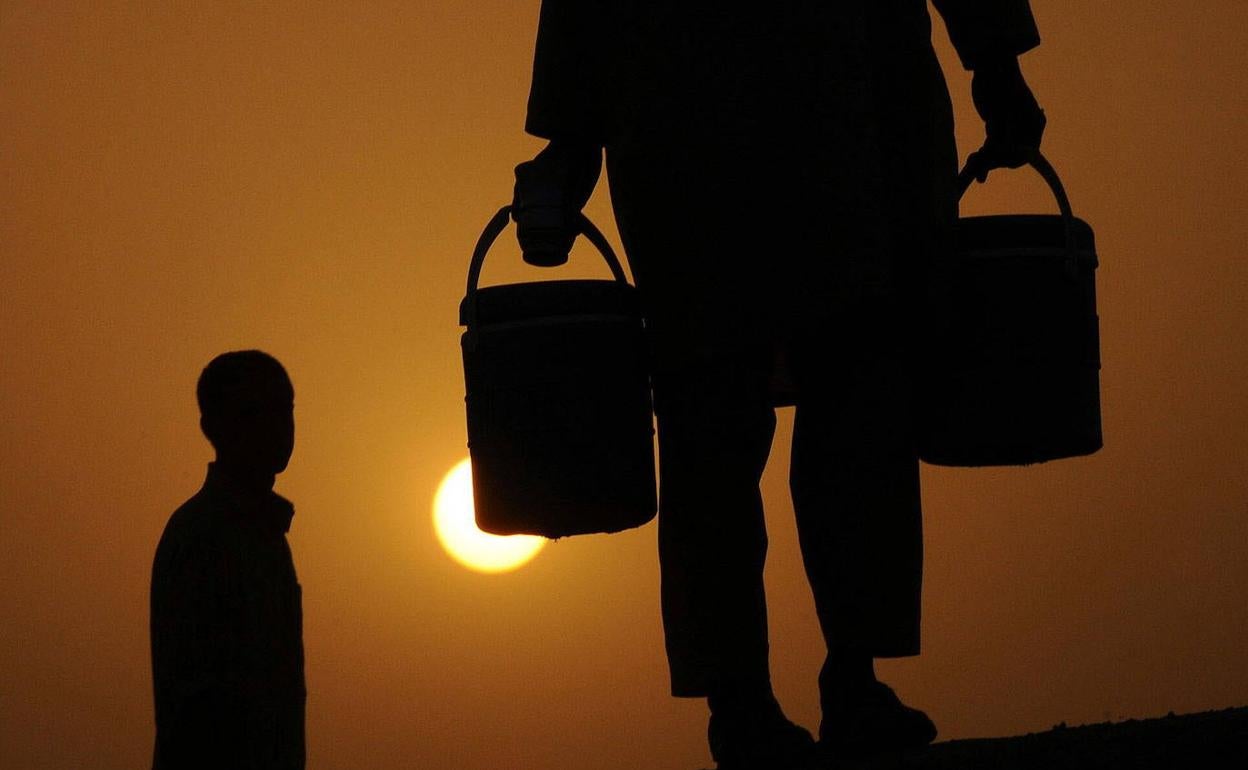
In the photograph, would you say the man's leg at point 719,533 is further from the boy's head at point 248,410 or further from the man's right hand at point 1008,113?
the boy's head at point 248,410

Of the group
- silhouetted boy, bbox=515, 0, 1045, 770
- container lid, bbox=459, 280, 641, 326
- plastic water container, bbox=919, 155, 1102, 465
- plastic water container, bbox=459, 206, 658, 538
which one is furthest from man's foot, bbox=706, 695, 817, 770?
container lid, bbox=459, 280, 641, 326

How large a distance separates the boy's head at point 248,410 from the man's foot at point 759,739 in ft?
3.64

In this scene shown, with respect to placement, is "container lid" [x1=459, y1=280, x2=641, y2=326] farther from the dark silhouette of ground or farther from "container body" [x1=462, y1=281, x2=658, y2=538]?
the dark silhouette of ground

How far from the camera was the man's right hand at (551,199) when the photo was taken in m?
2.35

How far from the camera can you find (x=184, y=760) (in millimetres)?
2451

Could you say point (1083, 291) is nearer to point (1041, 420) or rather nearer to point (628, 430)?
point (1041, 420)

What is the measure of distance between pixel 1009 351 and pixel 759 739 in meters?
0.70

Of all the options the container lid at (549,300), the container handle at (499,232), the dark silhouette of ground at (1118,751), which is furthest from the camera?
the container handle at (499,232)

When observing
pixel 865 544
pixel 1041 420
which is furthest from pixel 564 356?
pixel 1041 420

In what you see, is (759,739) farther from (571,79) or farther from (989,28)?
(989,28)

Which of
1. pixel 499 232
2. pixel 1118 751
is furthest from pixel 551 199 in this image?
pixel 1118 751

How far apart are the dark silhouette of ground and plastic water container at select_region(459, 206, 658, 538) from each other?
21.0 inches

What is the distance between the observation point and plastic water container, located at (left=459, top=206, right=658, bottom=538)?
218 centimetres

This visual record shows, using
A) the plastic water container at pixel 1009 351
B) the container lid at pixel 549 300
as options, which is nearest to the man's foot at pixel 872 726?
the plastic water container at pixel 1009 351
